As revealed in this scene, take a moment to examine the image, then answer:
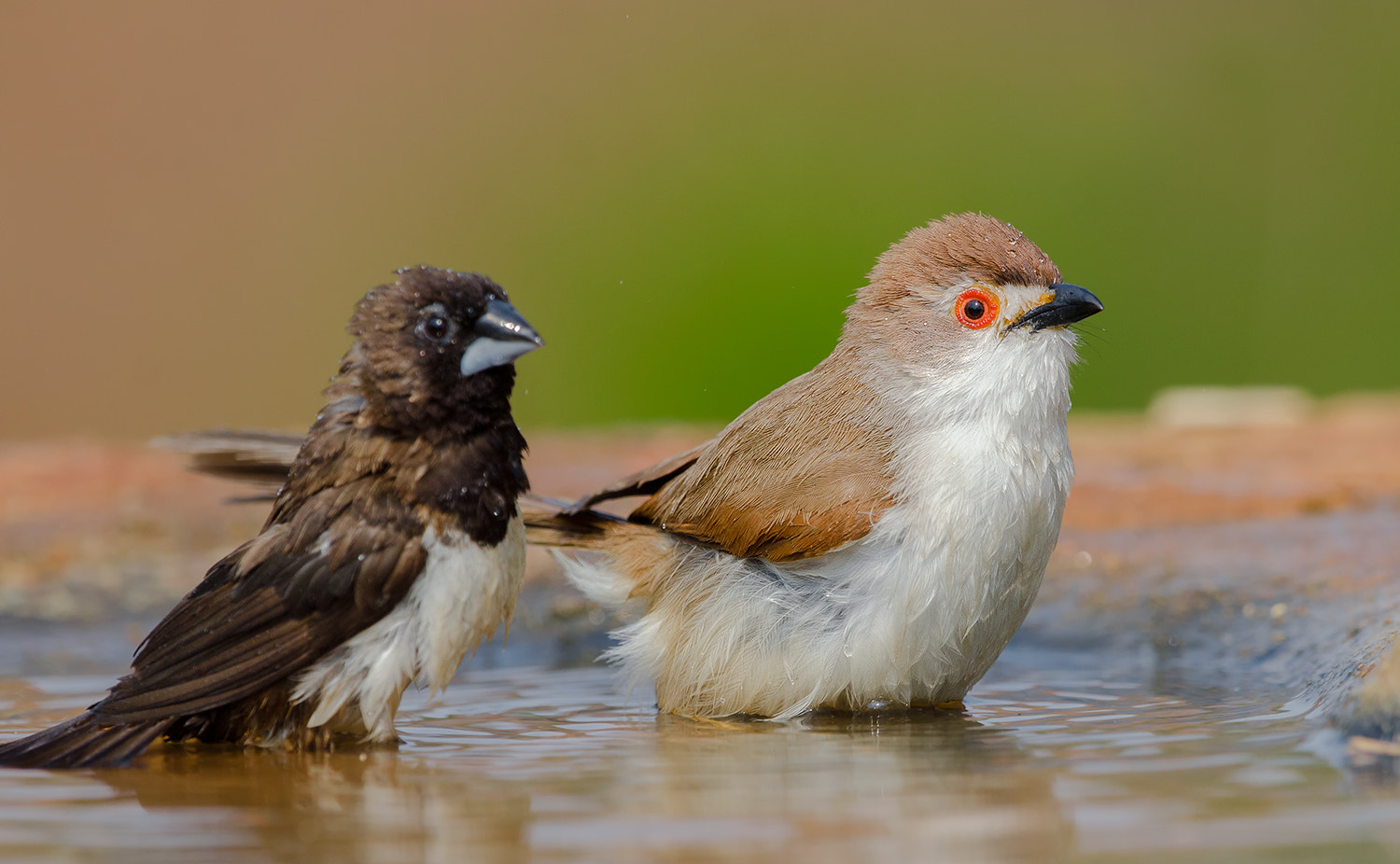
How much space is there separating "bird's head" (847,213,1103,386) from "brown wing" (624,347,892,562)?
200 mm

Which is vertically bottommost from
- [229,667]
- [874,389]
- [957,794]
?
[957,794]

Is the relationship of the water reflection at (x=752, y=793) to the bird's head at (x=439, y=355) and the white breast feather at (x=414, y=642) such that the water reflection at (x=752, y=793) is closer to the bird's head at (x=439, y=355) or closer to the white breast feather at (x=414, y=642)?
the white breast feather at (x=414, y=642)

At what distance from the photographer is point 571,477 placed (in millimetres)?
6832

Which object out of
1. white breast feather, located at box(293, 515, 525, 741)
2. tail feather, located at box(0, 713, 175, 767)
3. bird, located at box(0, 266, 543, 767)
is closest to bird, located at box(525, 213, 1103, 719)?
bird, located at box(0, 266, 543, 767)

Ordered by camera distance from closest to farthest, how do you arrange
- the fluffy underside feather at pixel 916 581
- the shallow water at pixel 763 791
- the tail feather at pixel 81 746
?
the shallow water at pixel 763 791 → the tail feather at pixel 81 746 → the fluffy underside feather at pixel 916 581

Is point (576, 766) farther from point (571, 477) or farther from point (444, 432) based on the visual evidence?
point (571, 477)

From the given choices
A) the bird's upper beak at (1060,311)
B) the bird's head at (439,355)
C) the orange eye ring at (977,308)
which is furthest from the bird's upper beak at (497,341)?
the bird's upper beak at (1060,311)

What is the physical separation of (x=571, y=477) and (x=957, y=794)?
3.64 metres

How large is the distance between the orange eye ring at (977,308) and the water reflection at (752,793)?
1093mm

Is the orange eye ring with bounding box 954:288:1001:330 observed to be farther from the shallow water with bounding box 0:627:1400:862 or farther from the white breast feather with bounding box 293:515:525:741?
the white breast feather with bounding box 293:515:525:741

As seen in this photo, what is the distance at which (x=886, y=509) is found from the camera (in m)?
4.44

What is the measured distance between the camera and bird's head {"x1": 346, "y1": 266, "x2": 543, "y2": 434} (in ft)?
13.4

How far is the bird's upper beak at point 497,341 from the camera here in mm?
4074

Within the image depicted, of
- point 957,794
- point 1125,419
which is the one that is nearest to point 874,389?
point 957,794
